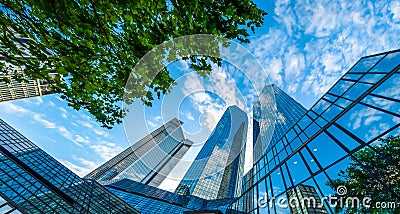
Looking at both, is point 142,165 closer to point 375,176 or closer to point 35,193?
point 35,193

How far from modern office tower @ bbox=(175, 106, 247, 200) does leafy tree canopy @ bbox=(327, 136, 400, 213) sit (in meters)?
39.5

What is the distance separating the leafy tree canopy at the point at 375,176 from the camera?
15.4 ft

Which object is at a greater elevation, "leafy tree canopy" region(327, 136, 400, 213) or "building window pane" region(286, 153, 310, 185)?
"building window pane" region(286, 153, 310, 185)

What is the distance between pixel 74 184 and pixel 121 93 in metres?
21.2

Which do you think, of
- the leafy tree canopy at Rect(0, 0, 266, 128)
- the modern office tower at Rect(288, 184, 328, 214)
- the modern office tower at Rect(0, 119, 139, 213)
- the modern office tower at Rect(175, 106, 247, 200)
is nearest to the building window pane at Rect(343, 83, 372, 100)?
the modern office tower at Rect(288, 184, 328, 214)

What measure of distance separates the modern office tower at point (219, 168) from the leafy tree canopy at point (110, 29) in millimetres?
42663

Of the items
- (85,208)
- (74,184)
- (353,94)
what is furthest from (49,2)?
(74,184)

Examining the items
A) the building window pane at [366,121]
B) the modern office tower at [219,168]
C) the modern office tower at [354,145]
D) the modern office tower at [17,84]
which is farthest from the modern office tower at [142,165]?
the building window pane at [366,121]

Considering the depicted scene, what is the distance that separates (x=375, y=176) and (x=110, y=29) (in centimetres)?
888

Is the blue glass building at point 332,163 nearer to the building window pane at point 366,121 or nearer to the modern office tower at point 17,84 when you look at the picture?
the building window pane at point 366,121

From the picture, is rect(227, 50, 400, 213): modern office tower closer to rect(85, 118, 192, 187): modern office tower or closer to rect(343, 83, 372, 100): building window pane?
rect(343, 83, 372, 100): building window pane

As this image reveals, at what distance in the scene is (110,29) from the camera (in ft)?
13.5

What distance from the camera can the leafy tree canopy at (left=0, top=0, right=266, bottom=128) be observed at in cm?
342

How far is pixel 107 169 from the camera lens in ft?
463
